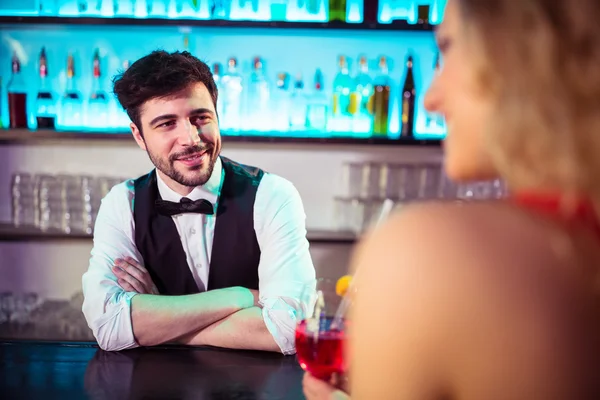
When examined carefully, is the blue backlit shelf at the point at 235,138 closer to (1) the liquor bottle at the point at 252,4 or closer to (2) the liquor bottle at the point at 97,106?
(2) the liquor bottle at the point at 97,106

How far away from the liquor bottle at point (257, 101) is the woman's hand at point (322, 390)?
2131 mm

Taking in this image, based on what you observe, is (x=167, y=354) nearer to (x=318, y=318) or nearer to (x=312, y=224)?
(x=318, y=318)

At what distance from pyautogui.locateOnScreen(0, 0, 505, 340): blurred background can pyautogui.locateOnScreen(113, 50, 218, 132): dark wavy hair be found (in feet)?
2.01

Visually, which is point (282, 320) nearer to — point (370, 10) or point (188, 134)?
point (188, 134)

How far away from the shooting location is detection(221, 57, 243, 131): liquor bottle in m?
2.78

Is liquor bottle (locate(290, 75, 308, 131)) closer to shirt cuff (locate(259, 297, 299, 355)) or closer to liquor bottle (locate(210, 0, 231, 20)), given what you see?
liquor bottle (locate(210, 0, 231, 20))

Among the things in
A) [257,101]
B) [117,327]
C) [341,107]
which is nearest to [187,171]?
[117,327]

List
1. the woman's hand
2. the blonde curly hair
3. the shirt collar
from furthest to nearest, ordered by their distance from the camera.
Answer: the shirt collar < the woman's hand < the blonde curly hair

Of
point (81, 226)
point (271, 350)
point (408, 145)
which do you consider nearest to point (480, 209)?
point (271, 350)

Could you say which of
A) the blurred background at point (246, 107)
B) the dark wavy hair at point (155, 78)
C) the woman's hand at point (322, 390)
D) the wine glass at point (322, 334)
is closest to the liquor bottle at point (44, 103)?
the blurred background at point (246, 107)

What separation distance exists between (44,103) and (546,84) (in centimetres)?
282

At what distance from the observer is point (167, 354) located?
4.29 ft

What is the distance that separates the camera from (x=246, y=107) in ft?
9.19

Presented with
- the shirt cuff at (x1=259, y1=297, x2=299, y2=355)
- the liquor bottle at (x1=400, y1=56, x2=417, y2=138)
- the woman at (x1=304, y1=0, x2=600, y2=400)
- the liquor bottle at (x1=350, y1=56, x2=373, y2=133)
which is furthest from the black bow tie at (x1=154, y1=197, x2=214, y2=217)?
the woman at (x1=304, y1=0, x2=600, y2=400)
